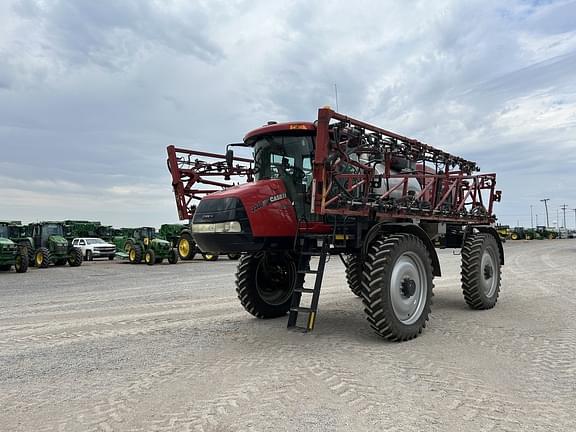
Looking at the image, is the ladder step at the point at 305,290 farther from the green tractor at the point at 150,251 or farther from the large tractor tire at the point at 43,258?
the large tractor tire at the point at 43,258

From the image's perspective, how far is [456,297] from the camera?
407 inches

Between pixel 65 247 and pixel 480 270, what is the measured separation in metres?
22.1

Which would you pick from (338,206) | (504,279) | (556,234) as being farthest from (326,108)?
(556,234)

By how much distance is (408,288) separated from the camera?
6566 millimetres

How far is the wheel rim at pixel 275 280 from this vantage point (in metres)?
7.93

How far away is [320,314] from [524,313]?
3567 millimetres

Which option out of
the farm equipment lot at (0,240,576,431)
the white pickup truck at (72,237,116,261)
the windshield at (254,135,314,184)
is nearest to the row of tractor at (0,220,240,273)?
the white pickup truck at (72,237,116,261)

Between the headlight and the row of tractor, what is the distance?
13.8 metres

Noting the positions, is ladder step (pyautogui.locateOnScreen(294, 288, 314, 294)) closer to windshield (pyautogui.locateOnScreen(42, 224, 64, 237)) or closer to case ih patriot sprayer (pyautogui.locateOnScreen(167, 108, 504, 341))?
case ih patriot sprayer (pyautogui.locateOnScreen(167, 108, 504, 341))

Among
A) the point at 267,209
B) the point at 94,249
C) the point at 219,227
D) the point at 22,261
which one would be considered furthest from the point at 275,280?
the point at 94,249

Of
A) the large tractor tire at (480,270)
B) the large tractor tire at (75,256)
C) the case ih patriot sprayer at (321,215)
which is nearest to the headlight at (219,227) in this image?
the case ih patriot sprayer at (321,215)

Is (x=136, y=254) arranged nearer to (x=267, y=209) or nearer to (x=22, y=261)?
(x=22, y=261)

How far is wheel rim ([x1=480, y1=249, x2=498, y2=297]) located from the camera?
888 centimetres

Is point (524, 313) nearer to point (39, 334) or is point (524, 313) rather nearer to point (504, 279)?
point (504, 279)
